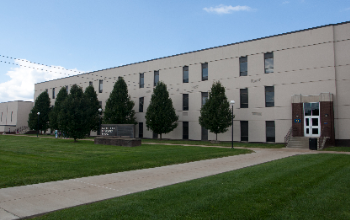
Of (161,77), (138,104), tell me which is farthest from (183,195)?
(138,104)

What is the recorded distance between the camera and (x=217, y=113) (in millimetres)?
29922

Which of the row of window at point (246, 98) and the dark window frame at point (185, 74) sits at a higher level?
the dark window frame at point (185, 74)

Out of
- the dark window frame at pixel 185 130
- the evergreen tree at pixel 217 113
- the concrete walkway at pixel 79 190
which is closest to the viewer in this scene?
the concrete walkway at pixel 79 190

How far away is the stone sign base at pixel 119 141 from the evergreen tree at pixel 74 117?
14.6 ft

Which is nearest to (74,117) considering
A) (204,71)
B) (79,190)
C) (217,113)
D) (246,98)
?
(217,113)

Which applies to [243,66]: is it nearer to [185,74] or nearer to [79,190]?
[185,74]

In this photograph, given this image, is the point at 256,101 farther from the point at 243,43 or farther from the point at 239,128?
the point at 243,43

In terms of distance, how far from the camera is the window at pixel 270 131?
30219 millimetres

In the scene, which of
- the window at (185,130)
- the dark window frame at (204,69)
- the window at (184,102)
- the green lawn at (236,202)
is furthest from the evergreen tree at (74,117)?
the green lawn at (236,202)

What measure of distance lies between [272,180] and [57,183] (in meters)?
7.17

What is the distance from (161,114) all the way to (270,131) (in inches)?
534

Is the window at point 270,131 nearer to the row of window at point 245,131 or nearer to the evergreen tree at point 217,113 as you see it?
the row of window at point 245,131

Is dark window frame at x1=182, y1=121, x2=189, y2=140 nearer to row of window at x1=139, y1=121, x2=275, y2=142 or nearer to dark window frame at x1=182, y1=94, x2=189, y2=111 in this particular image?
row of window at x1=139, y1=121, x2=275, y2=142

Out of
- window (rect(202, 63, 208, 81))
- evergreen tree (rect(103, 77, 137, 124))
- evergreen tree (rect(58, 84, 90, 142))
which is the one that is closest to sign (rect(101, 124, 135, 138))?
evergreen tree (rect(58, 84, 90, 142))
